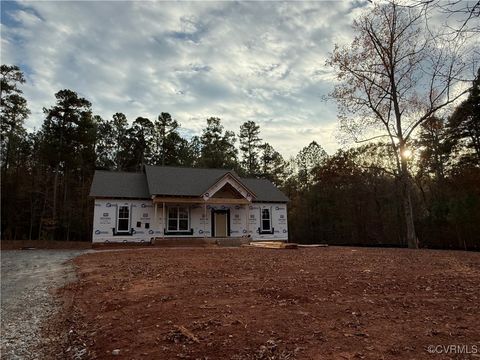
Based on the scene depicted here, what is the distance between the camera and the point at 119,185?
82.5ft

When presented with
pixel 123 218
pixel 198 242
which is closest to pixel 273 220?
pixel 198 242

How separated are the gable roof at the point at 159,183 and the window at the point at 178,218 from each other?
→ 153cm

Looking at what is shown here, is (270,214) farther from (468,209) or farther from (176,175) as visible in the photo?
(468,209)

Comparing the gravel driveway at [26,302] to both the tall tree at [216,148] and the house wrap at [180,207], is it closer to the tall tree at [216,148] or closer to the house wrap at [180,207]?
the house wrap at [180,207]

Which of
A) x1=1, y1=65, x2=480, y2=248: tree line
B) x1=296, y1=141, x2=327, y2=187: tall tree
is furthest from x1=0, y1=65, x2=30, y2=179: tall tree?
x1=296, y1=141, x2=327, y2=187: tall tree

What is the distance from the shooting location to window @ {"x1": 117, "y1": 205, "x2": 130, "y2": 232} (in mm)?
23677

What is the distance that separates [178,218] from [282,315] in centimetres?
2117

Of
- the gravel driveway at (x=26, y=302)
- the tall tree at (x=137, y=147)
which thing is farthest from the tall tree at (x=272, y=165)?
the gravel driveway at (x=26, y=302)

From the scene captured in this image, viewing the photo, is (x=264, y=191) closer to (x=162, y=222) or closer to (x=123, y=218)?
(x=162, y=222)

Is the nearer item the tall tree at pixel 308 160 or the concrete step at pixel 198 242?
the concrete step at pixel 198 242

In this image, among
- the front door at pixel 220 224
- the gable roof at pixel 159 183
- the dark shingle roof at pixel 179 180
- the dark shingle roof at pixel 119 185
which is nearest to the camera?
the dark shingle roof at pixel 119 185

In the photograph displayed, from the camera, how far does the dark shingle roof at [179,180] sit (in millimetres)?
24828

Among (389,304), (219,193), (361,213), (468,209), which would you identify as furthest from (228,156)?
(389,304)

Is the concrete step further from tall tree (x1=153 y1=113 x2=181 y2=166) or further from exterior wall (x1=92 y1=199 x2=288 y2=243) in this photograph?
tall tree (x1=153 y1=113 x2=181 y2=166)
